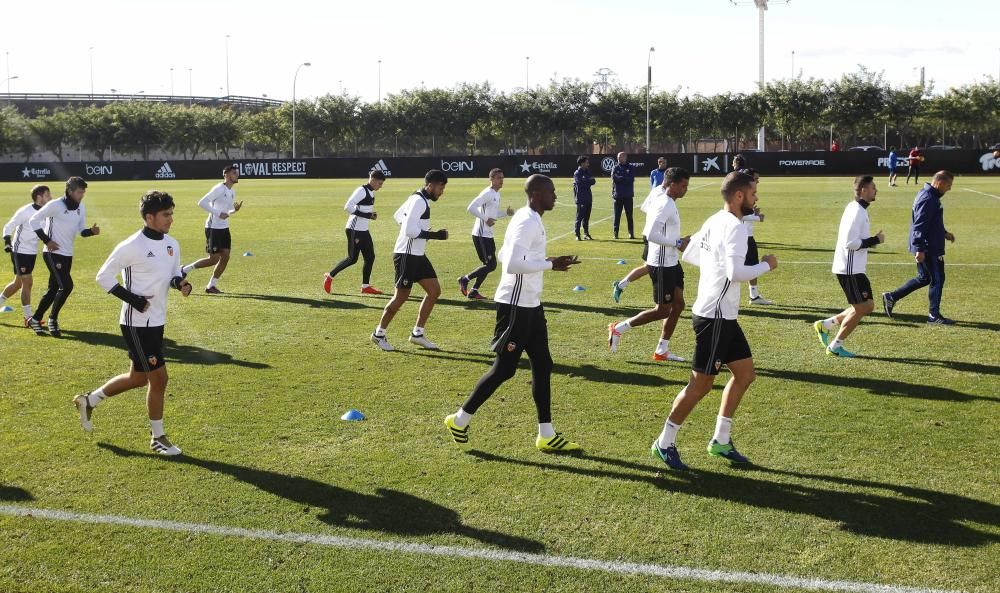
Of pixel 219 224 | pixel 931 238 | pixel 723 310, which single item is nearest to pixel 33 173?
pixel 219 224

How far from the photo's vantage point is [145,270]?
6969 mm

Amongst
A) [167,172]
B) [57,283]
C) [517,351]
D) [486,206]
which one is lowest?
[517,351]

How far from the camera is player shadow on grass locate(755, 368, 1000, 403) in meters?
8.70

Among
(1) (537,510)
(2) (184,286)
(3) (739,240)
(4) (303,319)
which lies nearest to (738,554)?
(1) (537,510)

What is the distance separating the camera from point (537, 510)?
6.07 metres

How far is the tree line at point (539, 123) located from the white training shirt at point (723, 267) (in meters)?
75.0

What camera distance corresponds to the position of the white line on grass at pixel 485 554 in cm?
502

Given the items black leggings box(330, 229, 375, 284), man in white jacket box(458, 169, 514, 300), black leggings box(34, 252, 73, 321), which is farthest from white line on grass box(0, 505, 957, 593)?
black leggings box(330, 229, 375, 284)

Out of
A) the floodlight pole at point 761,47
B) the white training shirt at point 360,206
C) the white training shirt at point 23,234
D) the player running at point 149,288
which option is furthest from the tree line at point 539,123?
the player running at point 149,288

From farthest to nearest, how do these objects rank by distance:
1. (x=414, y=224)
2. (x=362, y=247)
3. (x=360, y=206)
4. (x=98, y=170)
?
(x=98, y=170) → (x=362, y=247) → (x=360, y=206) → (x=414, y=224)

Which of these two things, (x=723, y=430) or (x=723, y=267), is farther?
(x=723, y=430)

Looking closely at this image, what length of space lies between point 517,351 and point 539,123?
80401 mm

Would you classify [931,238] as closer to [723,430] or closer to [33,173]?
[723,430]

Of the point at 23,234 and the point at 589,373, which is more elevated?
the point at 23,234
